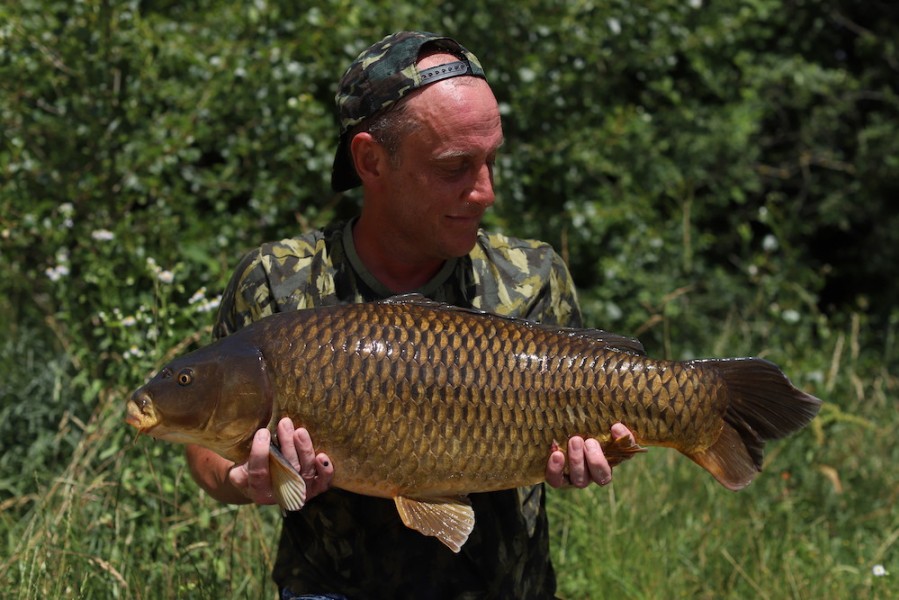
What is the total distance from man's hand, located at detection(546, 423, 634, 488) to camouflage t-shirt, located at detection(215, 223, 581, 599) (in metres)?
0.31

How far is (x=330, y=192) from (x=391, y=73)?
2.47m

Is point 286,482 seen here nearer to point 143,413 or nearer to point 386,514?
point 143,413

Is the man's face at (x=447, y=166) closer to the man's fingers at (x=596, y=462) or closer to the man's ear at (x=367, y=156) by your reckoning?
the man's ear at (x=367, y=156)

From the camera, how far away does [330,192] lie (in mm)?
4590

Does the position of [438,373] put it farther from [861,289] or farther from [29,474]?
[861,289]

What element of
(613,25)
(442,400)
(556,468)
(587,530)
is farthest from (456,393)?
(613,25)

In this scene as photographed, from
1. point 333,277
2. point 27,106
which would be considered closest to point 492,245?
point 333,277

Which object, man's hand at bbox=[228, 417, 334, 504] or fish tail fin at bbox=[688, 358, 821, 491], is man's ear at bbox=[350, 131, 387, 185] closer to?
man's hand at bbox=[228, 417, 334, 504]

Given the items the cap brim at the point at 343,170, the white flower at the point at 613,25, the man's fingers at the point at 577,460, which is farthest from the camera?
the white flower at the point at 613,25

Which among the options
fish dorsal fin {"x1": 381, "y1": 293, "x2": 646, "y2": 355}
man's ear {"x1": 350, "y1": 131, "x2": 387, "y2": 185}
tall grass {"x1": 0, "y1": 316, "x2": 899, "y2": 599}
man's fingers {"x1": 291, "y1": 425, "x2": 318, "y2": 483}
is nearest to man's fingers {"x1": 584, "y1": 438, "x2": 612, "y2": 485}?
fish dorsal fin {"x1": 381, "y1": 293, "x2": 646, "y2": 355}

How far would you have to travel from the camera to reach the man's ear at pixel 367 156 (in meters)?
2.20

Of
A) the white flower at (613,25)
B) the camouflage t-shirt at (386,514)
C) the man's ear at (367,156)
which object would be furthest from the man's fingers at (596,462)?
the white flower at (613,25)

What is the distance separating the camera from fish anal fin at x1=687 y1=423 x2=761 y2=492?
80.8 inches

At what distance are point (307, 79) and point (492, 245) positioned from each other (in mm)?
2311
